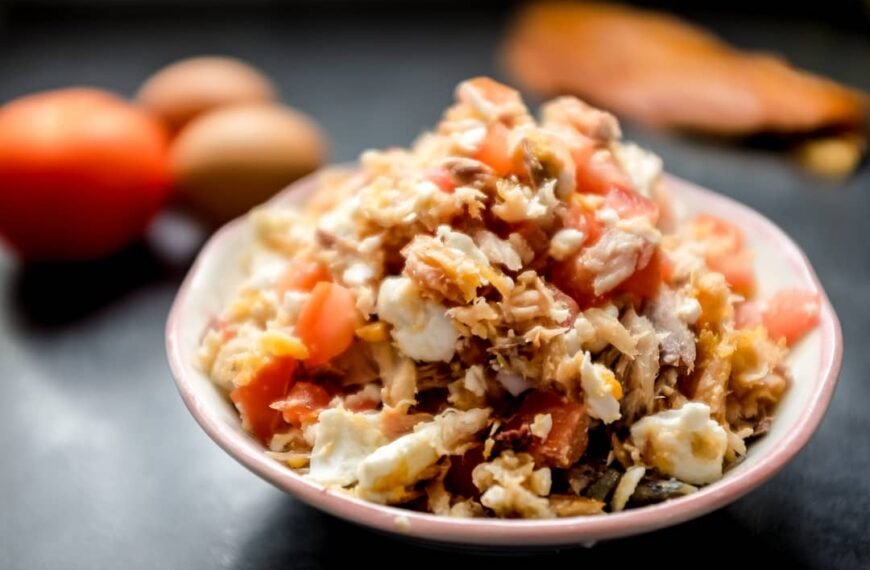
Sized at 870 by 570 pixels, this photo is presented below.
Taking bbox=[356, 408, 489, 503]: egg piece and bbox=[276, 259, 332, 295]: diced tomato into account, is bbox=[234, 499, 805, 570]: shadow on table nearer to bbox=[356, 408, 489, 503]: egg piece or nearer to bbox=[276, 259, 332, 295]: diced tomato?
bbox=[356, 408, 489, 503]: egg piece

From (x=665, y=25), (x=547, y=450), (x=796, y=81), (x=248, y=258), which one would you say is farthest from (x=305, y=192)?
(x=665, y=25)

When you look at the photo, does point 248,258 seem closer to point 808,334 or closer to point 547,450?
point 547,450

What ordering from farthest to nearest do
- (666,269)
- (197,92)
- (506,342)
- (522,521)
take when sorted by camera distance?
(197,92) < (666,269) < (506,342) < (522,521)

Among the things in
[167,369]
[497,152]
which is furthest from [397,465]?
[167,369]

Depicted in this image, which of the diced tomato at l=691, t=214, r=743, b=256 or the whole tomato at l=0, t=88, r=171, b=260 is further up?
the diced tomato at l=691, t=214, r=743, b=256

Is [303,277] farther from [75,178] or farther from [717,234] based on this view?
[75,178]

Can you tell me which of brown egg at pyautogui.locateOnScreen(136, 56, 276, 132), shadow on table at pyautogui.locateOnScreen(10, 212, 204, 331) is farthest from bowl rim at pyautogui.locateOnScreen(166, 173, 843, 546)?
brown egg at pyautogui.locateOnScreen(136, 56, 276, 132)
